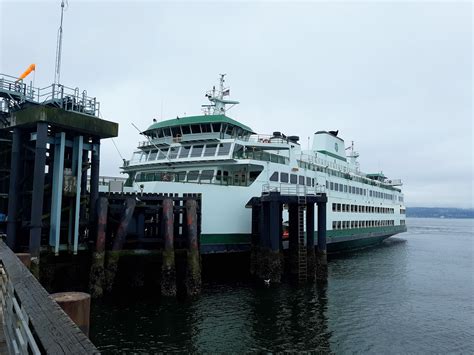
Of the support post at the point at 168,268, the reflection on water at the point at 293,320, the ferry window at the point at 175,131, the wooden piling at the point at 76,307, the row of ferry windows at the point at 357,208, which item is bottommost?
the reflection on water at the point at 293,320

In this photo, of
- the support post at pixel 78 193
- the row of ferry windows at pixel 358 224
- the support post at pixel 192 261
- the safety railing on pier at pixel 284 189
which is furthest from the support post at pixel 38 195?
the row of ferry windows at pixel 358 224

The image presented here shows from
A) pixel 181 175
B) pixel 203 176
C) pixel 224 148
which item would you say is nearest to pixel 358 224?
pixel 224 148

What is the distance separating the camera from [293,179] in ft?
94.6

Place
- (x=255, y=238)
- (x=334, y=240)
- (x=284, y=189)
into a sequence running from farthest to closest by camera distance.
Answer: (x=334, y=240) → (x=284, y=189) → (x=255, y=238)

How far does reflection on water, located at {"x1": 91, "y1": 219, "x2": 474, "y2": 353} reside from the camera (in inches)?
508

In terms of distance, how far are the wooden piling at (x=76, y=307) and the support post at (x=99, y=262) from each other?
39.1 feet

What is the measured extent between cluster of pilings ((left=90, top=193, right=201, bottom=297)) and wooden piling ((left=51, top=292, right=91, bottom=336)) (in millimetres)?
12009

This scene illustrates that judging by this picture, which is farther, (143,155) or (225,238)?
(143,155)

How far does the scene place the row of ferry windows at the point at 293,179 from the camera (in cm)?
2659

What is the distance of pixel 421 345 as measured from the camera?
13688mm

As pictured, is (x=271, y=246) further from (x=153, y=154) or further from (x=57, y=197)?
(x=153, y=154)

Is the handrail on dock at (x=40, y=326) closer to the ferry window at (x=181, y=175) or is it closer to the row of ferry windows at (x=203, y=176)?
the row of ferry windows at (x=203, y=176)

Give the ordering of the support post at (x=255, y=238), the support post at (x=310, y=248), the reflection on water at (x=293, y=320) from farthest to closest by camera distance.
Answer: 1. the support post at (x=255, y=238)
2. the support post at (x=310, y=248)
3. the reflection on water at (x=293, y=320)

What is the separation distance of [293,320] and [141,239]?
8527 millimetres
